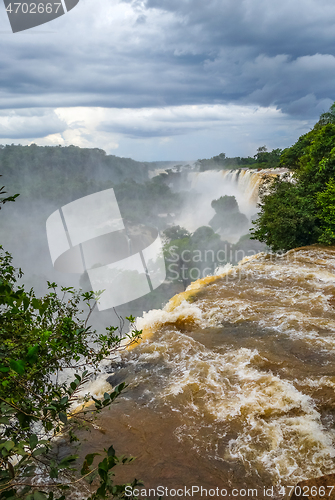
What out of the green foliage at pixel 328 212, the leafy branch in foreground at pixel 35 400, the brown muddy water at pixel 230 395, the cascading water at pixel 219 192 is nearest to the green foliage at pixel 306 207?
the green foliage at pixel 328 212

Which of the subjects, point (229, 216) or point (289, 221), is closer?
point (289, 221)

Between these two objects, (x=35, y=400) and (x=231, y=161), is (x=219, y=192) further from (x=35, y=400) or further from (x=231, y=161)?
(x=35, y=400)

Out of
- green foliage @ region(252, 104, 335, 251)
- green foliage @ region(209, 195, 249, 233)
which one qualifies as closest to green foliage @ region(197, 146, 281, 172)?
green foliage @ region(209, 195, 249, 233)

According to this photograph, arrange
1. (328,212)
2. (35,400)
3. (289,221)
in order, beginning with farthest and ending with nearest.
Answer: (289,221), (328,212), (35,400)

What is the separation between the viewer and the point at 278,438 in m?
4.11

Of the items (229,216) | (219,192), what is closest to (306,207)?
(229,216)

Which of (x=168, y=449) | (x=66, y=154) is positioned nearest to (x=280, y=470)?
(x=168, y=449)

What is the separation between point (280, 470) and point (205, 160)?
2676 inches

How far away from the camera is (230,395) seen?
196 inches

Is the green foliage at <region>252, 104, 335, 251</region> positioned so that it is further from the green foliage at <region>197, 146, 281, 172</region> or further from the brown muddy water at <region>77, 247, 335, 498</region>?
the green foliage at <region>197, 146, 281, 172</region>

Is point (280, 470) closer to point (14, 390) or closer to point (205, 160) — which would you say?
point (14, 390)

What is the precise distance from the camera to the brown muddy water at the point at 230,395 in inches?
148

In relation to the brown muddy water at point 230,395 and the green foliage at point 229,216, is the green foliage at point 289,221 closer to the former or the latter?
the brown muddy water at point 230,395

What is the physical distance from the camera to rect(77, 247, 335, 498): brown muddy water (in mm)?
3762
